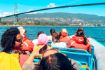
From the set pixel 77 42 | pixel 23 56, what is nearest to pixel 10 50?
pixel 23 56

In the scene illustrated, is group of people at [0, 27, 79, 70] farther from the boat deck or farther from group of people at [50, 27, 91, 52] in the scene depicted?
the boat deck

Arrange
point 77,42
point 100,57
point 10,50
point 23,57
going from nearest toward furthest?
point 23,57 → point 10,50 → point 100,57 → point 77,42

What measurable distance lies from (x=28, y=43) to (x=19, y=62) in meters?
3.45

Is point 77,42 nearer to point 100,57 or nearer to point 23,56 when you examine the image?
point 100,57

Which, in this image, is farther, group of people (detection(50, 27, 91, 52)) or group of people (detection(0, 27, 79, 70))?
group of people (detection(50, 27, 91, 52))

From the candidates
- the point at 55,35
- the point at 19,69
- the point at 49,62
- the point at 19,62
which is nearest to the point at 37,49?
the point at 19,62

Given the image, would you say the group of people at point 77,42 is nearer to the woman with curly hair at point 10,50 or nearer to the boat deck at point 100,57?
the boat deck at point 100,57

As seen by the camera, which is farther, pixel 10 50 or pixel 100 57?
pixel 100 57

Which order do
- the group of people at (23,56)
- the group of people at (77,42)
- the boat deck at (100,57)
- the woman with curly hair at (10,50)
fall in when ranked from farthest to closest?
1. the group of people at (77,42)
2. the boat deck at (100,57)
3. the woman with curly hair at (10,50)
4. the group of people at (23,56)

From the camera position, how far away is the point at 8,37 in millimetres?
4184

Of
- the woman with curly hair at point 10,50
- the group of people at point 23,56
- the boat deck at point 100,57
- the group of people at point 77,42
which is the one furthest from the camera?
the group of people at point 77,42

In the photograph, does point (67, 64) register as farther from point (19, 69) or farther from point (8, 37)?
point (8, 37)

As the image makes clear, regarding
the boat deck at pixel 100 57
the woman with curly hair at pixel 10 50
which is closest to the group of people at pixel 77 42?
the boat deck at pixel 100 57

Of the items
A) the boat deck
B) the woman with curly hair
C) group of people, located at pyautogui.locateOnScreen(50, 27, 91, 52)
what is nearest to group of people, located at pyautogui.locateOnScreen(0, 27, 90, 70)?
the woman with curly hair
